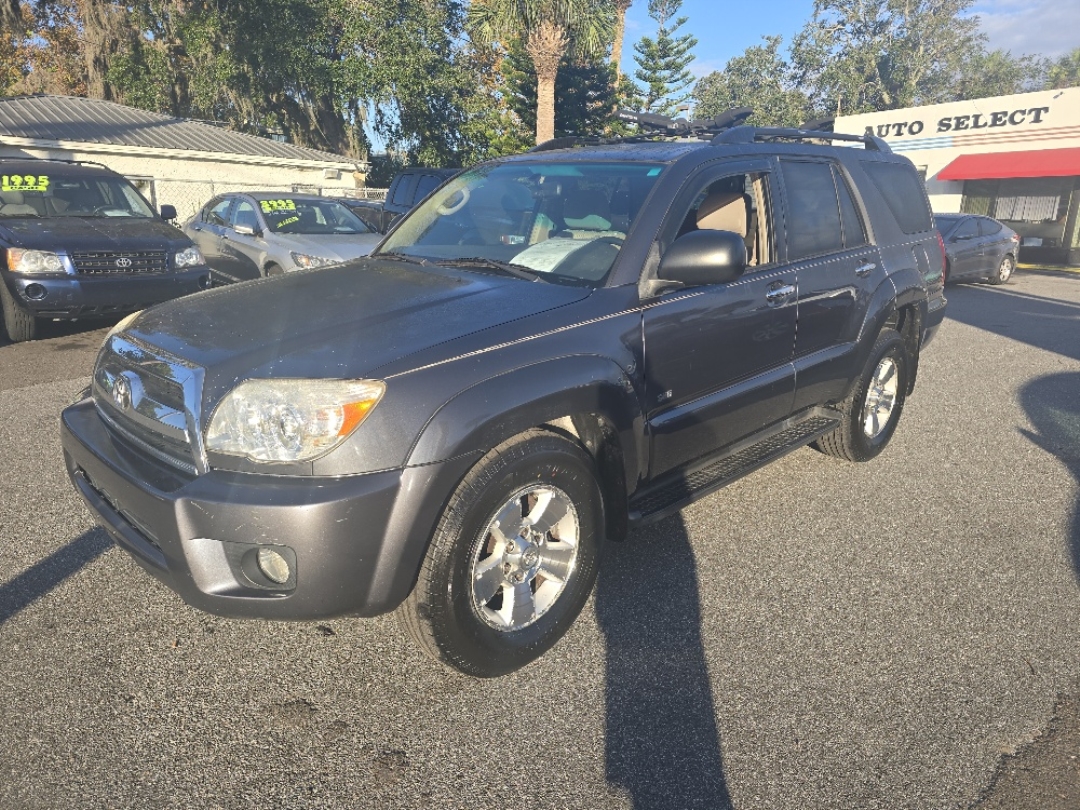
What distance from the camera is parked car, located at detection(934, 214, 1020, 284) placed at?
1402cm

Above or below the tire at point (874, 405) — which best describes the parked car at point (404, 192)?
above

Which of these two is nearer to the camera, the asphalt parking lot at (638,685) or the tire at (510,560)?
the asphalt parking lot at (638,685)

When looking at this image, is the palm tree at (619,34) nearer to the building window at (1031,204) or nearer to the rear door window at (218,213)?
the building window at (1031,204)

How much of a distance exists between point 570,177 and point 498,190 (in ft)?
1.39

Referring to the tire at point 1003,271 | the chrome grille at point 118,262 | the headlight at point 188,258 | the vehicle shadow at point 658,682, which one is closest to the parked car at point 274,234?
the headlight at point 188,258

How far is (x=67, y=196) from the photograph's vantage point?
8.60 meters

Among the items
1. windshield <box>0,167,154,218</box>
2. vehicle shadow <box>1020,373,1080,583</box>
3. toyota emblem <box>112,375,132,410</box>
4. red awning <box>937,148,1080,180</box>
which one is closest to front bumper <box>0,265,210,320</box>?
windshield <box>0,167,154,218</box>

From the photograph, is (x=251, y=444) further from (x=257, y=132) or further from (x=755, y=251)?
(x=257, y=132)

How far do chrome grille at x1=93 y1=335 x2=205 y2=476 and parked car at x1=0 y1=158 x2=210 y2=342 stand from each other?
5470 millimetres

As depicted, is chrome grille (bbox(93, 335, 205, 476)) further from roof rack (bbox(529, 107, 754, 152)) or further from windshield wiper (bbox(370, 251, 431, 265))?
roof rack (bbox(529, 107, 754, 152))

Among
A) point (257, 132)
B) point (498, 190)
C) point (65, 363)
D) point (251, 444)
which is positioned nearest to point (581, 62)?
point (257, 132)

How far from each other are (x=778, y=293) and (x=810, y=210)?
2.39 feet

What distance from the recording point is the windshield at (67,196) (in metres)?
8.27

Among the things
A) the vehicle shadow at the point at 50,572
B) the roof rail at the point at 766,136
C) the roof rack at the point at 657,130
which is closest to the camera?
the vehicle shadow at the point at 50,572
